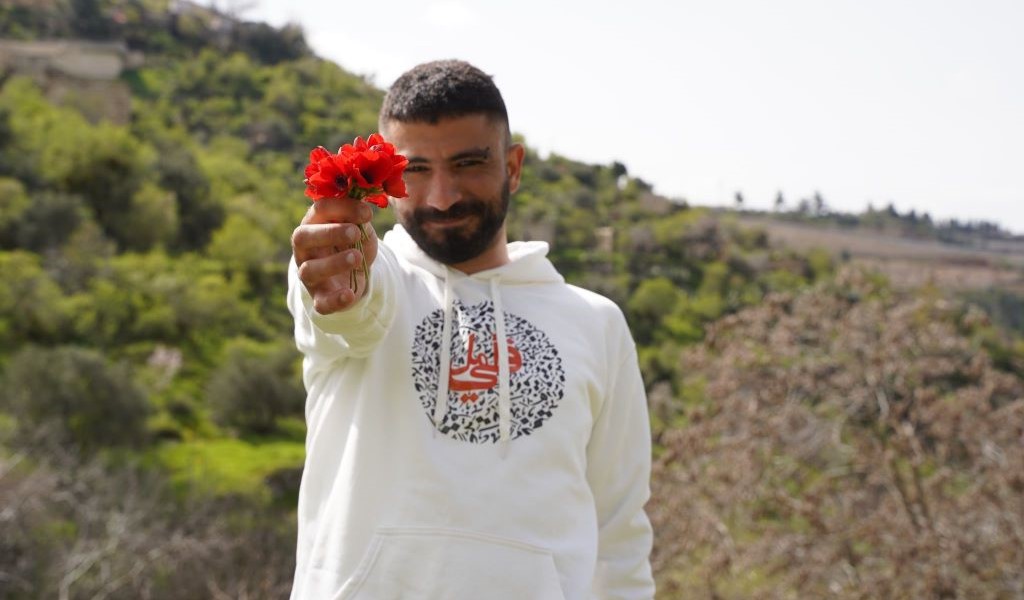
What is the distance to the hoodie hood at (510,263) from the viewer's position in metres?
1.81

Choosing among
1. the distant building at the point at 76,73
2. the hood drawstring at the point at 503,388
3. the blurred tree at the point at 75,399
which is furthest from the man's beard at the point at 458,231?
the distant building at the point at 76,73

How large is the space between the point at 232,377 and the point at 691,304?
57.7 ft

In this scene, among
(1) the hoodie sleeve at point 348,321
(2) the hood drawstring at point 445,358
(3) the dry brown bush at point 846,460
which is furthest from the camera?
(3) the dry brown bush at point 846,460

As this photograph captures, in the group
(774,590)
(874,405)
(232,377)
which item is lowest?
(232,377)

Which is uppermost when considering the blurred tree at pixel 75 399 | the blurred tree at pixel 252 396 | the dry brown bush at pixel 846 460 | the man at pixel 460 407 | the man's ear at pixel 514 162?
the man's ear at pixel 514 162

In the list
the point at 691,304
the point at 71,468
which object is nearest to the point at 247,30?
the point at 691,304

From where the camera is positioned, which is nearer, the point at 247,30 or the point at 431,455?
A: the point at 431,455

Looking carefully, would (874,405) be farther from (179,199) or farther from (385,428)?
(179,199)

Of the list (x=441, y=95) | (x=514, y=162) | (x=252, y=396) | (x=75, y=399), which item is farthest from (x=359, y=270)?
(x=252, y=396)

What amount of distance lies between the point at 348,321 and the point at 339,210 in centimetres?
22

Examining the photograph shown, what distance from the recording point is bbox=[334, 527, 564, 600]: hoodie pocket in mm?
1519

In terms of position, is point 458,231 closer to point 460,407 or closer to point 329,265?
point 460,407

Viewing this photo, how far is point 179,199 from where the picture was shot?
43.0 metres

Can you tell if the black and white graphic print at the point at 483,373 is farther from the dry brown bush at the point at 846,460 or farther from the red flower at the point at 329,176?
the dry brown bush at the point at 846,460
